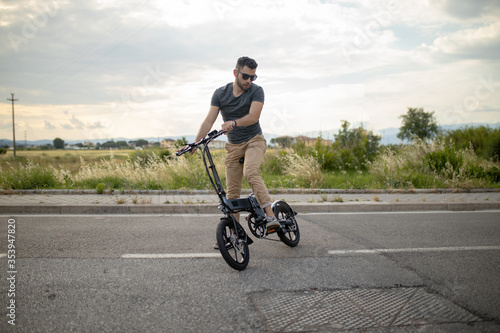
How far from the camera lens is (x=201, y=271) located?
4195 mm

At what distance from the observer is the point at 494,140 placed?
16.1 m

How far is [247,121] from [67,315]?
8.59 ft

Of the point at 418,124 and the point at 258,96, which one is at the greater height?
the point at 418,124

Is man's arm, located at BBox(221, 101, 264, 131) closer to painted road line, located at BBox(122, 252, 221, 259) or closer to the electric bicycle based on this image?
the electric bicycle

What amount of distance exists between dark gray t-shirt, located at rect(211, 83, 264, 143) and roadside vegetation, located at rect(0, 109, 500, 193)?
5.57 meters

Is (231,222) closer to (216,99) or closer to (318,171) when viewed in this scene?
(216,99)

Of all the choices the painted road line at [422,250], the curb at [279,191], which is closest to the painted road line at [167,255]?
the painted road line at [422,250]

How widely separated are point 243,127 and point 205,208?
10.7ft

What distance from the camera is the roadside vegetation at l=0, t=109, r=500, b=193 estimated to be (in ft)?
33.8

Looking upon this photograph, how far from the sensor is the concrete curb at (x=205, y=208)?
24.3 feet

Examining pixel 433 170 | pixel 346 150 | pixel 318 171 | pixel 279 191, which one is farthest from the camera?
pixel 346 150

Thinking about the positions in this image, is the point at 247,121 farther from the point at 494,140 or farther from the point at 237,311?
the point at 494,140

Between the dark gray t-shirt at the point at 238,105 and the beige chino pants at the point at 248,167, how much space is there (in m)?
0.09

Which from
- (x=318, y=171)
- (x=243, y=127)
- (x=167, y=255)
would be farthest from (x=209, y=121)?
(x=318, y=171)
